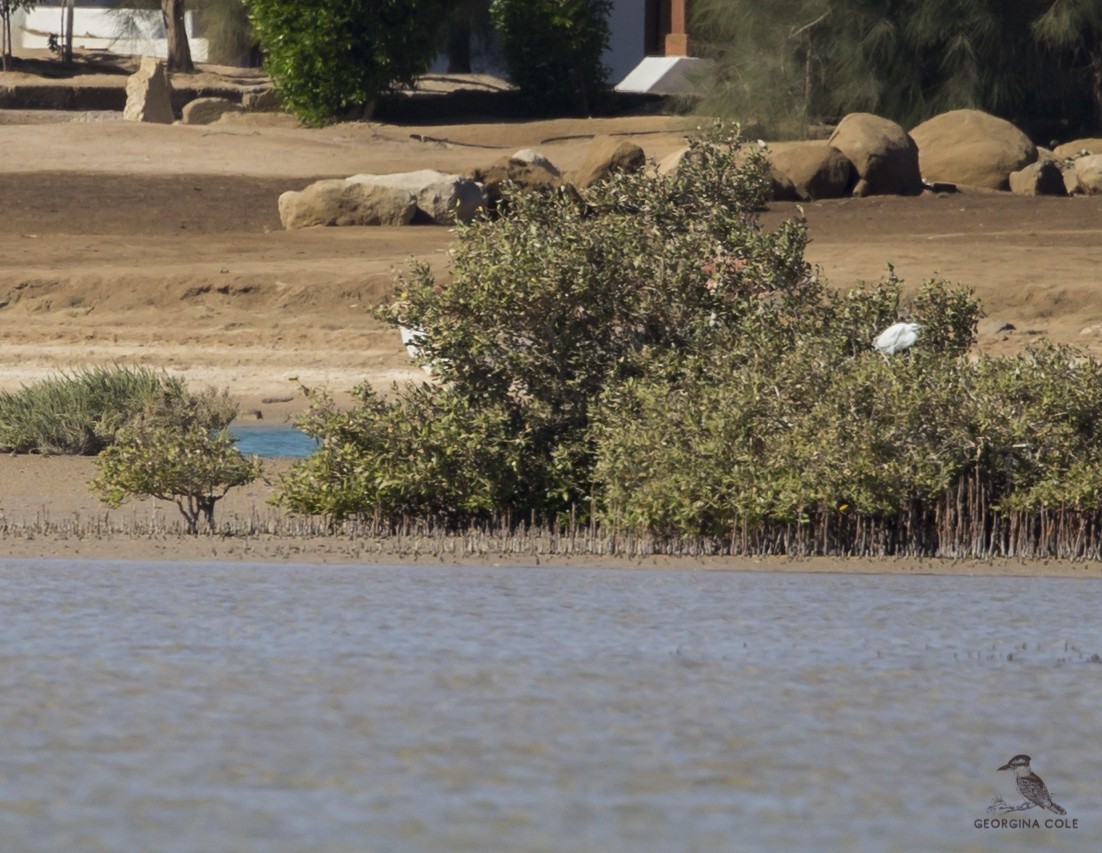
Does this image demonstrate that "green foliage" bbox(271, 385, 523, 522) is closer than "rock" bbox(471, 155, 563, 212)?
Yes

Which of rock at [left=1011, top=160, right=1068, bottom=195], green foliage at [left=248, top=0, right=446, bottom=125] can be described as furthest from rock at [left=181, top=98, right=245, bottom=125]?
rock at [left=1011, top=160, right=1068, bottom=195]

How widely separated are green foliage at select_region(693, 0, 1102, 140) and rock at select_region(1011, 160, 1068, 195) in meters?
4.20

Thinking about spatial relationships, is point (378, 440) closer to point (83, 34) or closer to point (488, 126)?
point (488, 126)

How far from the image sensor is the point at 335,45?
3353cm

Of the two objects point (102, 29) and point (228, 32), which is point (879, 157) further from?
point (102, 29)

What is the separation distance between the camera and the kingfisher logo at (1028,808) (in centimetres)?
469

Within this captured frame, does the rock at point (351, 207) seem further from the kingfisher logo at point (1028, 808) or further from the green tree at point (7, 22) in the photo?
the green tree at point (7, 22)

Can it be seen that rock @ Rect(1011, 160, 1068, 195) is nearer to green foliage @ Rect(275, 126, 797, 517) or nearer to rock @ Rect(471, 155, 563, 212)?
rock @ Rect(471, 155, 563, 212)

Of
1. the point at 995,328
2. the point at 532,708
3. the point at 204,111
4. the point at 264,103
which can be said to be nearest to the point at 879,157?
the point at 995,328

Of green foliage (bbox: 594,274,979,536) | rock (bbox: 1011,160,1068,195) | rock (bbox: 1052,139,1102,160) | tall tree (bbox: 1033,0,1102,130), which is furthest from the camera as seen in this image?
tall tree (bbox: 1033,0,1102,130)

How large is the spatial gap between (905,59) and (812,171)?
6.49 meters

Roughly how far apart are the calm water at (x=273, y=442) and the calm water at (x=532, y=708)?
16.2ft

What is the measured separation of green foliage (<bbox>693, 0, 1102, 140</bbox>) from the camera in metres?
28.9

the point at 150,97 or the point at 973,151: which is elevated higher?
the point at 150,97
